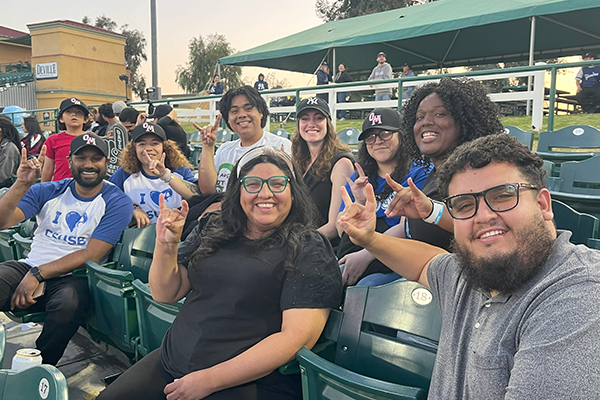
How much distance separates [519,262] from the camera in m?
1.18

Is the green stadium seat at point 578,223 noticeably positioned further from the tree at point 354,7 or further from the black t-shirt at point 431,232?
the tree at point 354,7

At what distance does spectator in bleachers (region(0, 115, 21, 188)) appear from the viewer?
609 centimetres

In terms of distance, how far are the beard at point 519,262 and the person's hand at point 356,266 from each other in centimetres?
116

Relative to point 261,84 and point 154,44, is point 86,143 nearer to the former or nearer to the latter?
point 154,44

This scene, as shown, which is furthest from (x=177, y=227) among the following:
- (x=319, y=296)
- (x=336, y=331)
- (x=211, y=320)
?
(x=336, y=331)

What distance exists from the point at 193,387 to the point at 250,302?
386 millimetres

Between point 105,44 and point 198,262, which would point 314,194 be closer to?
point 198,262

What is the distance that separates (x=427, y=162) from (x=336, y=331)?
3.31ft

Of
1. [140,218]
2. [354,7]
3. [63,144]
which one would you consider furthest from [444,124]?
[354,7]

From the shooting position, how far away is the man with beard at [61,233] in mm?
3049

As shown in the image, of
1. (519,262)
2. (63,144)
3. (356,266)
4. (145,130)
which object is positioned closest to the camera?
(519,262)

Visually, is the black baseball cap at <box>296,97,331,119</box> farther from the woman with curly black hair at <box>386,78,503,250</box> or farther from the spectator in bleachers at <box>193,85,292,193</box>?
the woman with curly black hair at <box>386,78,503,250</box>

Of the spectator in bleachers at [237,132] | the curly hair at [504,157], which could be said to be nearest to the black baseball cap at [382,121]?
the spectator in bleachers at [237,132]

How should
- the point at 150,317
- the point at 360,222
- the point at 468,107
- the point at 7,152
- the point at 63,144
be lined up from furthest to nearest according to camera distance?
the point at 7,152 < the point at 63,144 < the point at 150,317 < the point at 468,107 < the point at 360,222
